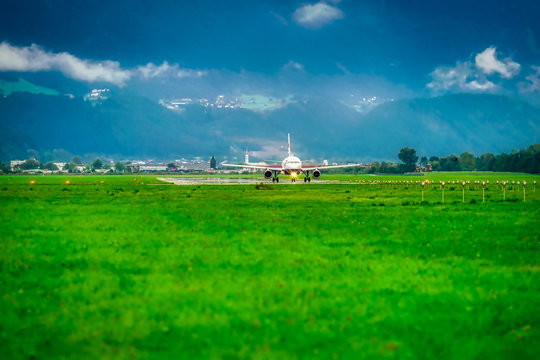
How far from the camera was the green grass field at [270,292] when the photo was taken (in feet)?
30.9

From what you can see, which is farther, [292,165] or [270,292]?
[292,165]

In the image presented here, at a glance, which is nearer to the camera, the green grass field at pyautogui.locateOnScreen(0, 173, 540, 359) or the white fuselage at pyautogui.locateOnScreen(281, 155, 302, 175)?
the green grass field at pyautogui.locateOnScreen(0, 173, 540, 359)

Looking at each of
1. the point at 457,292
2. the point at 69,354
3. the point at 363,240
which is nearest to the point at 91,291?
the point at 69,354

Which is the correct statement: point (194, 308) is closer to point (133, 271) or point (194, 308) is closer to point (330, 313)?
point (330, 313)

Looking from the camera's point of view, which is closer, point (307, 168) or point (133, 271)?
point (133, 271)

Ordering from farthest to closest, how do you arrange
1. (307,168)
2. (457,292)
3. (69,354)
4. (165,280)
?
(307,168)
(165,280)
(457,292)
(69,354)

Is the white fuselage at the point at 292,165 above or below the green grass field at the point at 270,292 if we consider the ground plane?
above

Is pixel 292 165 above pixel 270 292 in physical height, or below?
above

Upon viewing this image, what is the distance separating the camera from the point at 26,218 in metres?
29.4

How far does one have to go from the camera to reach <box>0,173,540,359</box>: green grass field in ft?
30.9

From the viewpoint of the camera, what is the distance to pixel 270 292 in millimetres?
12656

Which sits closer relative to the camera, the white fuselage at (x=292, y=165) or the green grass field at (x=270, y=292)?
the green grass field at (x=270, y=292)

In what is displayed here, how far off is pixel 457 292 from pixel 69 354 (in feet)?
30.5

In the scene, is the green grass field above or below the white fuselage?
below
